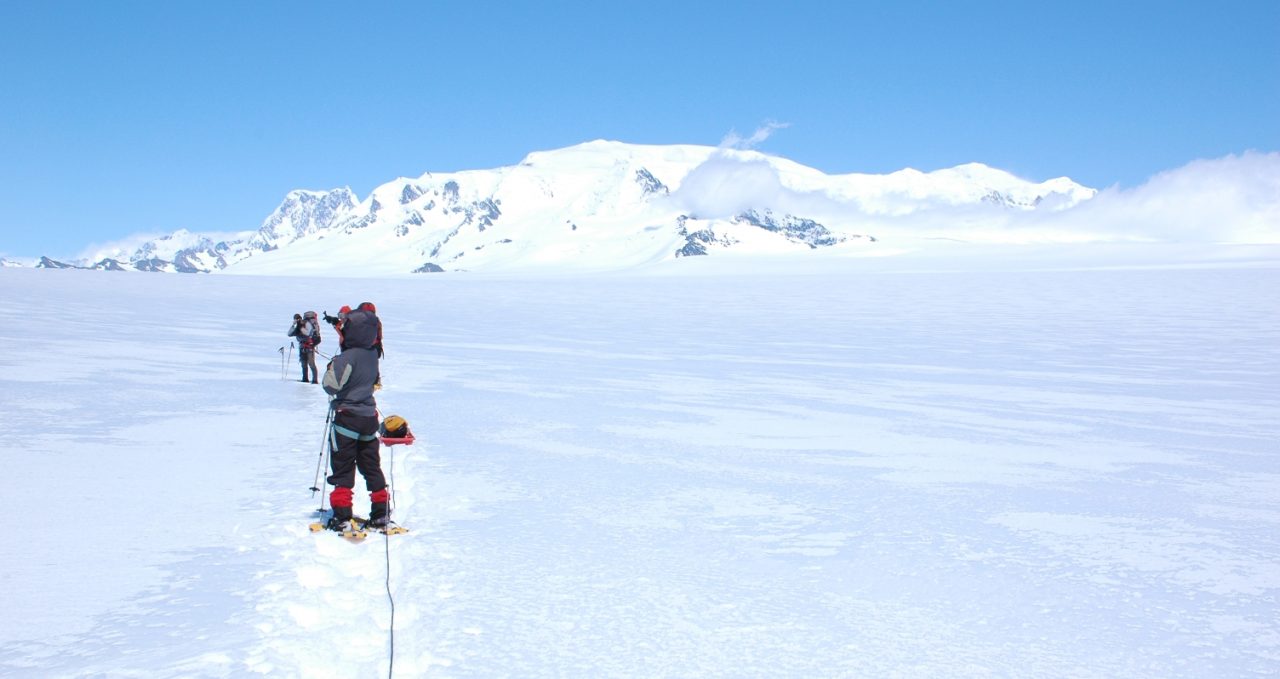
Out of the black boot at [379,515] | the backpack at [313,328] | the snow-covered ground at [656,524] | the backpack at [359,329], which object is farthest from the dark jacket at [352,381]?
the backpack at [313,328]

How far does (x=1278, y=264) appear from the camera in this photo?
6231cm

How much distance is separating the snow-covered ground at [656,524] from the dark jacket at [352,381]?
103 centimetres

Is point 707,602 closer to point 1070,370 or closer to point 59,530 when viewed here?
point 59,530

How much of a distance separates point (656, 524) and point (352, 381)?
9.01ft

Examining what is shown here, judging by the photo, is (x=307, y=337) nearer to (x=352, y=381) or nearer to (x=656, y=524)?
(x=352, y=381)

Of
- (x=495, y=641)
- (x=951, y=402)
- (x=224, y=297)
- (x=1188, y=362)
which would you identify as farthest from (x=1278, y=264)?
(x=495, y=641)

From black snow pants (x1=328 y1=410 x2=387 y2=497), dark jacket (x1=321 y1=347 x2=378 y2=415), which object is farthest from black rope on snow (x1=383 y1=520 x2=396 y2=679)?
dark jacket (x1=321 y1=347 x2=378 y2=415)

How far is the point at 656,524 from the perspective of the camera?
709cm

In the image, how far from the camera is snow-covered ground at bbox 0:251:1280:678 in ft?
15.7

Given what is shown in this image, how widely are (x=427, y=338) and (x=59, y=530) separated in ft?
64.9

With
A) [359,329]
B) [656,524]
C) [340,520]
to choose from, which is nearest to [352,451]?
[340,520]

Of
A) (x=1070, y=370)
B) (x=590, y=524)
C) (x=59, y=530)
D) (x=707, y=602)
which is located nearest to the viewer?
(x=707, y=602)

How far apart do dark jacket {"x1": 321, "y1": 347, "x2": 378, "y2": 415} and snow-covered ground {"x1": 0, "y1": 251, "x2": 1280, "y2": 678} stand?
1.03 meters

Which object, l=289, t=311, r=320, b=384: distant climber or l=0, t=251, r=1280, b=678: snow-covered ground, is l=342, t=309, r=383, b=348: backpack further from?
l=289, t=311, r=320, b=384: distant climber
